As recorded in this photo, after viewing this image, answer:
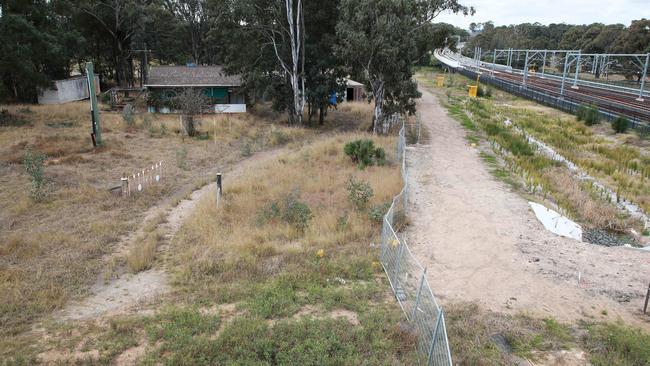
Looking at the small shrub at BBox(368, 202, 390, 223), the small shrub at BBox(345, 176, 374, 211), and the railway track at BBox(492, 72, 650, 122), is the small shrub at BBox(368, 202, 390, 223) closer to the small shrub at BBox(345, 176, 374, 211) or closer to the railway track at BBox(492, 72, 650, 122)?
the small shrub at BBox(345, 176, 374, 211)

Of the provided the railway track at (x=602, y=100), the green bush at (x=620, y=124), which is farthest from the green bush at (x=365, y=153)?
the railway track at (x=602, y=100)

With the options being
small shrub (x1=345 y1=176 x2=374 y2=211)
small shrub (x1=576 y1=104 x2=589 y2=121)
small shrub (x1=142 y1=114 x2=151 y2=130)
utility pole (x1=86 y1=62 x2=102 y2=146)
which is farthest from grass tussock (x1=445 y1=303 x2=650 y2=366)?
small shrub (x1=576 y1=104 x2=589 y2=121)

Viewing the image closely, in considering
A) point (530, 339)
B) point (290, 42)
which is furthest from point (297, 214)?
point (290, 42)

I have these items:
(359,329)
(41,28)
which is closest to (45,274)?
(359,329)

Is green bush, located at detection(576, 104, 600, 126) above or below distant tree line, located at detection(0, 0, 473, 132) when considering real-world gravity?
below

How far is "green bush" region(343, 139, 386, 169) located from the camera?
2202 centimetres

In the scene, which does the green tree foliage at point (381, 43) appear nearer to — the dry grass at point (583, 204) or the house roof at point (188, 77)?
the dry grass at point (583, 204)

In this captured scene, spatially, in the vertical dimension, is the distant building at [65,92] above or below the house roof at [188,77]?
below

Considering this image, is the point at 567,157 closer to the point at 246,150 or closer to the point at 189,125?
the point at 246,150

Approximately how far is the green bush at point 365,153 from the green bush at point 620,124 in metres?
18.3

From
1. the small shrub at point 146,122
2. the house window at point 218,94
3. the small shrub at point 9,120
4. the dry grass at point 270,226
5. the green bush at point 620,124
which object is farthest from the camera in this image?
the house window at point 218,94

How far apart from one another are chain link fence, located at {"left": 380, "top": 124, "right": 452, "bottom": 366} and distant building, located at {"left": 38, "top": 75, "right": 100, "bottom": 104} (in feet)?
125

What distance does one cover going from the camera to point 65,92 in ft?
140

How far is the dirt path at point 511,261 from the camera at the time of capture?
32.4 ft
